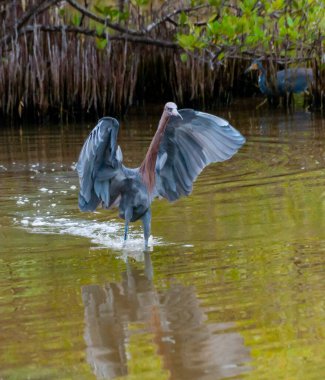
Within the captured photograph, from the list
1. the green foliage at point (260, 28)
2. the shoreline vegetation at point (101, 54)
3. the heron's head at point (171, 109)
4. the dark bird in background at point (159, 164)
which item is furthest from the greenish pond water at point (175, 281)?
the shoreline vegetation at point (101, 54)

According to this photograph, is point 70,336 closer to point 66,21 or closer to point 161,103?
point 66,21

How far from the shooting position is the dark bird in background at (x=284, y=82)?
38.3 ft

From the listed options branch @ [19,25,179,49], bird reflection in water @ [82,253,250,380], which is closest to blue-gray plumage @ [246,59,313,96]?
branch @ [19,25,179,49]

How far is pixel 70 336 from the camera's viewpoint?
3828 millimetres

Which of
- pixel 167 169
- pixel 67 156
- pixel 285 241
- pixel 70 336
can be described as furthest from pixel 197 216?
pixel 67 156

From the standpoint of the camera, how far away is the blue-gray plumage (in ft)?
38.2

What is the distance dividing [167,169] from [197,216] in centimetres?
38

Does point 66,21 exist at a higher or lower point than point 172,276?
higher

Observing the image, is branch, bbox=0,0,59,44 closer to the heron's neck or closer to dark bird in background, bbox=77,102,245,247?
dark bird in background, bbox=77,102,245,247

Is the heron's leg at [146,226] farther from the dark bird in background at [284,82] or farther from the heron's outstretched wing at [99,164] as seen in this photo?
the dark bird in background at [284,82]

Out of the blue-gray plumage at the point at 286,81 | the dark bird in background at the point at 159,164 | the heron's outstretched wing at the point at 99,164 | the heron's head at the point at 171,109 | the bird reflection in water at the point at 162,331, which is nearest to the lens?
the bird reflection in water at the point at 162,331

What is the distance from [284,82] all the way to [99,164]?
21.8 ft

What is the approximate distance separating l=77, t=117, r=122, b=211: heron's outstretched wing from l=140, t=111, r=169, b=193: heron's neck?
17cm

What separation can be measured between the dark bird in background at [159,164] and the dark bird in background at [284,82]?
19.4ft
